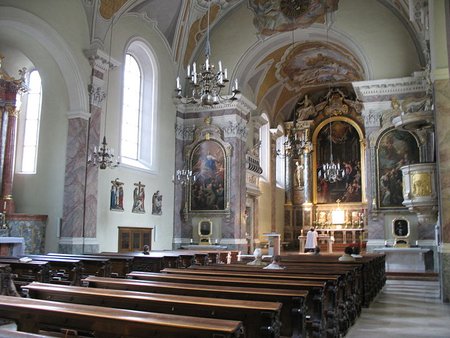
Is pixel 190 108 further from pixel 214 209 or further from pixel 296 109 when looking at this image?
pixel 296 109

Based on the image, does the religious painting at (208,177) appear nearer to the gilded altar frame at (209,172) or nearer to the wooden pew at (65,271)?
the gilded altar frame at (209,172)

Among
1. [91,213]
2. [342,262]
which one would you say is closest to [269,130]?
[91,213]

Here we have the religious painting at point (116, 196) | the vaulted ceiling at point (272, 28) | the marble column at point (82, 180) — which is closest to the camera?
the marble column at point (82, 180)

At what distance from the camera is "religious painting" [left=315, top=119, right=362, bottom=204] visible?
972 inches

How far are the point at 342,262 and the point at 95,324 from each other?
663 centimetres

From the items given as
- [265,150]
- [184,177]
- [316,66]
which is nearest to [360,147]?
[265,150]

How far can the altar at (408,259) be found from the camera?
14.4 metres

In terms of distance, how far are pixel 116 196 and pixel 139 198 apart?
1.13 meters

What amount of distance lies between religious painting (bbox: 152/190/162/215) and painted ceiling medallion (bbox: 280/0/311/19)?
7834mm

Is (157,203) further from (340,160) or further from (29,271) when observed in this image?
(340,160)

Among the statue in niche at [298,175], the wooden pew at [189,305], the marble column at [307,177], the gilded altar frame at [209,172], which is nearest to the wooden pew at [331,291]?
the wooden pew at [189,305]

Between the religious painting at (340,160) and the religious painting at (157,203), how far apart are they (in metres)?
11.3

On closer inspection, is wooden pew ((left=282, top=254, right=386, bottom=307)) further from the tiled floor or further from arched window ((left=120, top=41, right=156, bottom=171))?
arched window ((left=120, top=41, right=156, bottom=171))

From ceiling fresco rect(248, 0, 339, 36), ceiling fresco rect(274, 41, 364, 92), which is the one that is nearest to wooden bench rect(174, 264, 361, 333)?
ceiling fresco rect(248, 0, 339, 36)
